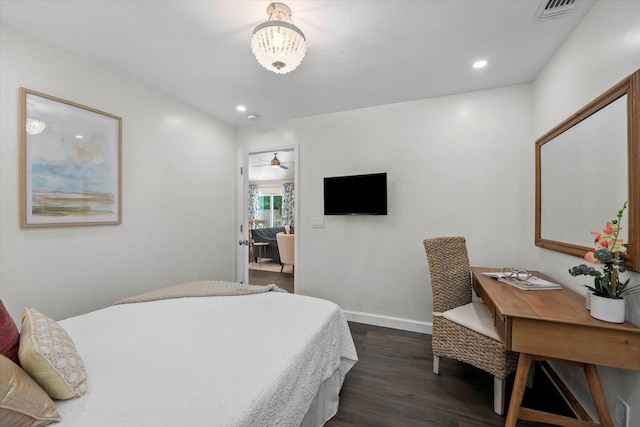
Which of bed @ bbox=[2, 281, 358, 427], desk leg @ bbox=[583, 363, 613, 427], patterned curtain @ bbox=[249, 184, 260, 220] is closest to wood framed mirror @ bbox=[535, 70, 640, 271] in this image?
Result: desk leg @ bbox=[583, 363, 613, 427]

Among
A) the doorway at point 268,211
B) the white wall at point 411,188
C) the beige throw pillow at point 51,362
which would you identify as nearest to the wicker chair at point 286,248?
the doorway at point 268,211

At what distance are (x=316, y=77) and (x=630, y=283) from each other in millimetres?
2537

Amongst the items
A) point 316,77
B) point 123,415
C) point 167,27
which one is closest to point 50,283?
point 123,415

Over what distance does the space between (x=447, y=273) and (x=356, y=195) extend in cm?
131

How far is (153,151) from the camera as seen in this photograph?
8.86 feet

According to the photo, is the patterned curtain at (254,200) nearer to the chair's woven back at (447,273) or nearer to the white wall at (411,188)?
the white wall at (411,188)

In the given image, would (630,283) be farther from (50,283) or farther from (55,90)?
(55,90)

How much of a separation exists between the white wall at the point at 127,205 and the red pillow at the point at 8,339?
1222mm

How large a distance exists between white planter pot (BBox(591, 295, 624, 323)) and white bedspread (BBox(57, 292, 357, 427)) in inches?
53.5

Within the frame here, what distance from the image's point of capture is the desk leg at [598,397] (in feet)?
4.17

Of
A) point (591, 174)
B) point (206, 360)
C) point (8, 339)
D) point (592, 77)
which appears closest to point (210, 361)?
point (206, 360)

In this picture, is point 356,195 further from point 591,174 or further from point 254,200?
point 254,200

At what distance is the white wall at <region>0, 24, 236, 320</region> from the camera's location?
1.80m

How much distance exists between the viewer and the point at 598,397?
130 centimetres
